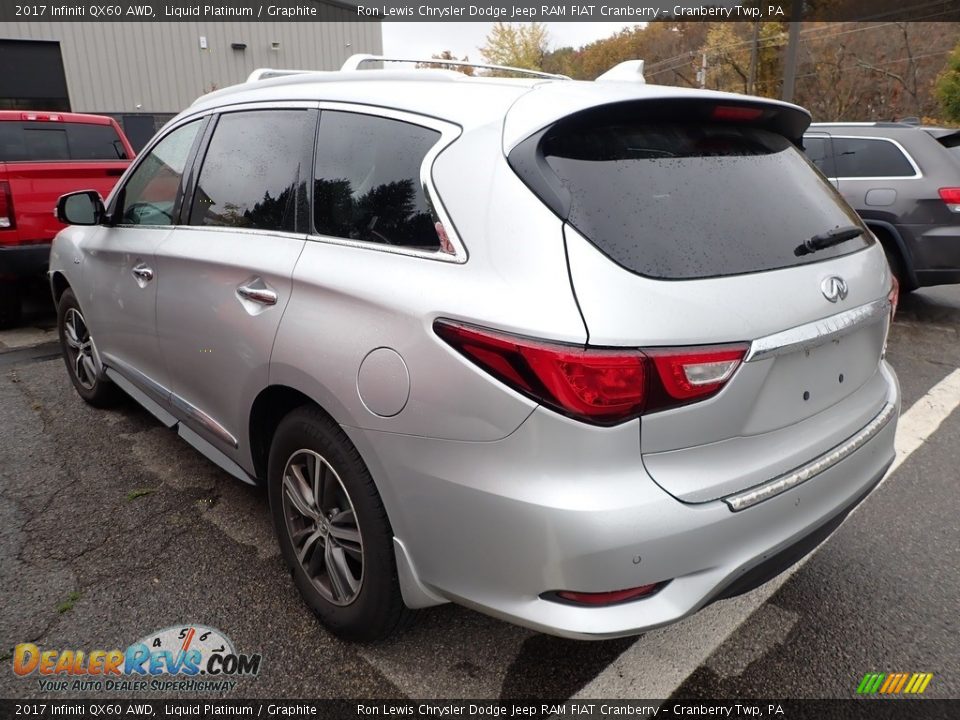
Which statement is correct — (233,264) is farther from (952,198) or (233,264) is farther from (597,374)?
(952,198)

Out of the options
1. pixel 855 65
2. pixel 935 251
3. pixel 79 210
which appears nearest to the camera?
pixel 79 210

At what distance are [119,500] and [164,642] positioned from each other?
3.68 ft

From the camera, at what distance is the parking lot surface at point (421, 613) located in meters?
2.09

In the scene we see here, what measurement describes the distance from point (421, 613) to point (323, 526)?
1.63 ft

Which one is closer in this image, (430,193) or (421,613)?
(430,193)

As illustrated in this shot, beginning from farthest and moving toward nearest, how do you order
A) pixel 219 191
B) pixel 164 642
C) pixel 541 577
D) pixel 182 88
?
pixel 182 88
pixel 219 191
pixel 164 642
pixel 541 577

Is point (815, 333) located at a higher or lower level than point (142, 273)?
higher

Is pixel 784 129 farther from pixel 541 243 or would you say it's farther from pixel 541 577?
pixel 541 577

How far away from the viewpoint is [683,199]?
181cm

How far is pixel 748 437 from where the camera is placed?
173 cm

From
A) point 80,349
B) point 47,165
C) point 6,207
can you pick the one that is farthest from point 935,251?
point 6,207

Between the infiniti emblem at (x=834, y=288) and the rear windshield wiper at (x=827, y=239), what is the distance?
0.10 meters

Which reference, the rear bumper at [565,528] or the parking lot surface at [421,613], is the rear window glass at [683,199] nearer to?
the rear bumper at [565,528]

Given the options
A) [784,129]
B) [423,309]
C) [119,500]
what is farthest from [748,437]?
[119,500]
